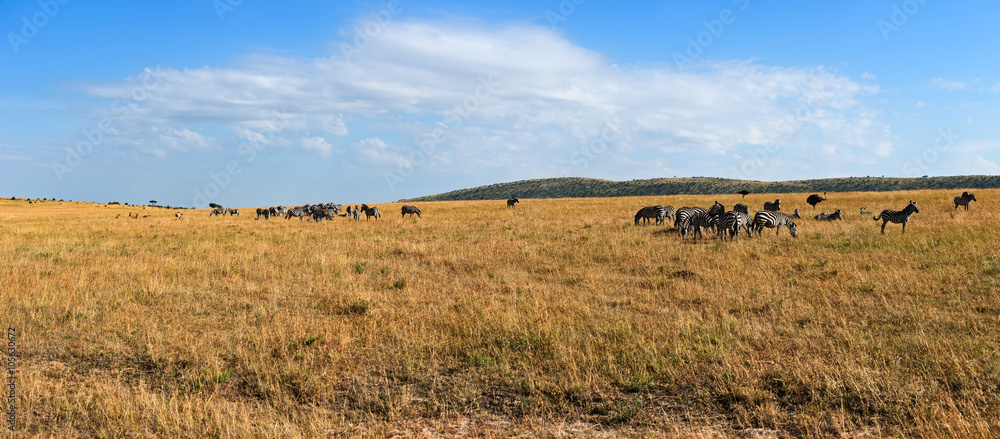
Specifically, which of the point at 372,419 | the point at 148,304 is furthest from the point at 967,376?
the point at 148,304

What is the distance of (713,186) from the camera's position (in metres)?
160

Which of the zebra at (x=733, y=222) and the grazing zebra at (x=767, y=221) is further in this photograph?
the grazing zebra at (x=767, y=221)

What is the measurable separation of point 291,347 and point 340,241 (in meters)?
14.7

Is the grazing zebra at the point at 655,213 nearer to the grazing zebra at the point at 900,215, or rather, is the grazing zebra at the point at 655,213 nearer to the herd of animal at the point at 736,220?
the herd of animal at the point at 736,220

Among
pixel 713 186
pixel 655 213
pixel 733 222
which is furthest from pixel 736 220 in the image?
pixel 713 186

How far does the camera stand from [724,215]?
2042cm

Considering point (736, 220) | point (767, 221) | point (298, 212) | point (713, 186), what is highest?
point (713, 186)

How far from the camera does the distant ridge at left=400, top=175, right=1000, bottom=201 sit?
123444 millimetres

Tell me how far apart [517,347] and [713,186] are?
6577 inches

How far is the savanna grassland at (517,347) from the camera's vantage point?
17.6ft

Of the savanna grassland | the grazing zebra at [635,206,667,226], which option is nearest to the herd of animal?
A: the grazing zebra at [635,206,667,226]

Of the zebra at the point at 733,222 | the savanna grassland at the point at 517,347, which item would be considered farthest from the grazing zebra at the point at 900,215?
the savanna grassland at the point at 517,347

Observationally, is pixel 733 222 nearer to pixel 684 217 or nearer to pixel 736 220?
pixel 736 220

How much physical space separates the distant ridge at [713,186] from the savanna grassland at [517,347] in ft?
383
